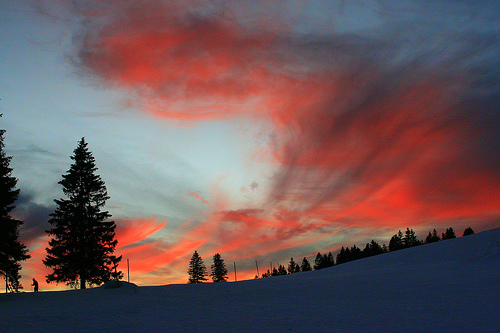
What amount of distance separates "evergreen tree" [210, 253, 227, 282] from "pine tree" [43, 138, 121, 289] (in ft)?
195

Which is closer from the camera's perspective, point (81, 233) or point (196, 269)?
point (81, 233)

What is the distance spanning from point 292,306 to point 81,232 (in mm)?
26826

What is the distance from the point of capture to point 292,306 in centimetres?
2261

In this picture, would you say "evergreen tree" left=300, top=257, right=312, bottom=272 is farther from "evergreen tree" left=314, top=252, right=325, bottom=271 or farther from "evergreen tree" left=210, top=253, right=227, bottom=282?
"evergreen tree" left=210, top=253, right=227, bottom=282

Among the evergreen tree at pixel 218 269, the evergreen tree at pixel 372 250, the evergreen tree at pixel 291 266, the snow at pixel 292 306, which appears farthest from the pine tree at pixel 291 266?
the snow at pixel 292 306

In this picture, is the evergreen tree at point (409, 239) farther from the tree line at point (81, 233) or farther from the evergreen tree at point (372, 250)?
the tree line at point (81, 233)

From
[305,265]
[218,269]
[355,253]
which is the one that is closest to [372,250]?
[355,253]

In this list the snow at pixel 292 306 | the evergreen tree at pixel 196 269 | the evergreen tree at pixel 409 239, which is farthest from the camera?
the evergreen tree at pixel 409 239

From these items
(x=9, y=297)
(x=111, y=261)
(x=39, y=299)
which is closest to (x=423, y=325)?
(x=39, y=299)

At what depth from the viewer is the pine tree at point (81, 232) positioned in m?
36.1

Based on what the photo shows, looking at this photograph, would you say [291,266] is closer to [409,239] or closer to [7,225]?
[409,239]

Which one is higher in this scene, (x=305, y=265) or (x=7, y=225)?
(x=7, y=225)

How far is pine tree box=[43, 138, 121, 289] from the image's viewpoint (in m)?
36.1

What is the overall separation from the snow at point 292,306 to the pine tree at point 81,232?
8.65 meters
